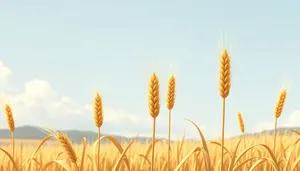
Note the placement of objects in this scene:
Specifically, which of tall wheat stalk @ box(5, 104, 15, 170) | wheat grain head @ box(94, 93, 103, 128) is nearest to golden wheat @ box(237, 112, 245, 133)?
wheat grain head @ box(94, 93, 103, 128)

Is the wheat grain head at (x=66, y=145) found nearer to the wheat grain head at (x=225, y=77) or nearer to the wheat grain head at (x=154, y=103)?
the wheat grain head at (x=154, y=103)

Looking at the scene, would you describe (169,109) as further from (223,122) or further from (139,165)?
(139,165)

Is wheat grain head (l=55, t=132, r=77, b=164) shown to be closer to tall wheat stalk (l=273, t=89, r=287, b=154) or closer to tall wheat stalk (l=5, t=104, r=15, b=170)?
tall wheat stalk (l=5, t=104, r=15, b=170)

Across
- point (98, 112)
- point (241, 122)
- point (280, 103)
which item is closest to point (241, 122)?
point (241, 122)

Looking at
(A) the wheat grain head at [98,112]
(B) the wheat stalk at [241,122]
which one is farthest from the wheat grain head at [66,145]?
(B) the wheat stalk at [241,122]

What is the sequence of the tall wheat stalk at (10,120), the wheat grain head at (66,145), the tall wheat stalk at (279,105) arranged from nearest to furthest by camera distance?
1. the wheat grain head at (66,145)
2. the tall wheat stalk at (10,120)
3. the tall wheat stalk at (279,105)

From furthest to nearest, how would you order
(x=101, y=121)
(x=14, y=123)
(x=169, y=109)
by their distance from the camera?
1. (x=14, y=123)
2. (x=169, y=109)
3. (x=101, y=121)

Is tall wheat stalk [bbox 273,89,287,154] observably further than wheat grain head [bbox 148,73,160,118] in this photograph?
Yes

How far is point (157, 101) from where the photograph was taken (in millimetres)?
2500

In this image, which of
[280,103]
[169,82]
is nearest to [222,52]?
[169,82]

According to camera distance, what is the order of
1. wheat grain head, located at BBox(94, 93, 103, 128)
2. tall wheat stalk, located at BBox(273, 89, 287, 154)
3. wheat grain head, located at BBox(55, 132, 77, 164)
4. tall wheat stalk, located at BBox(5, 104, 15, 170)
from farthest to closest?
tall wheat stalk, located at BBox(273, 89, 287, 154), tall wheat stalk, located at BBox(5, 104, 15, 170), wheat grain head, located at BBox(94, 93, 103, 128), wheat grain head, located at BBox(55, 132, 77, 164)

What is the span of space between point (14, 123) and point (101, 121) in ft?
3.22

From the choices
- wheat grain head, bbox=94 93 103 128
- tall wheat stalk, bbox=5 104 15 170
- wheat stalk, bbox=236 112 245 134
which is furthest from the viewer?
wheat stalk, bbox=236 112 245 134

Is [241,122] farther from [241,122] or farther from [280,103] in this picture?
[280,103]
